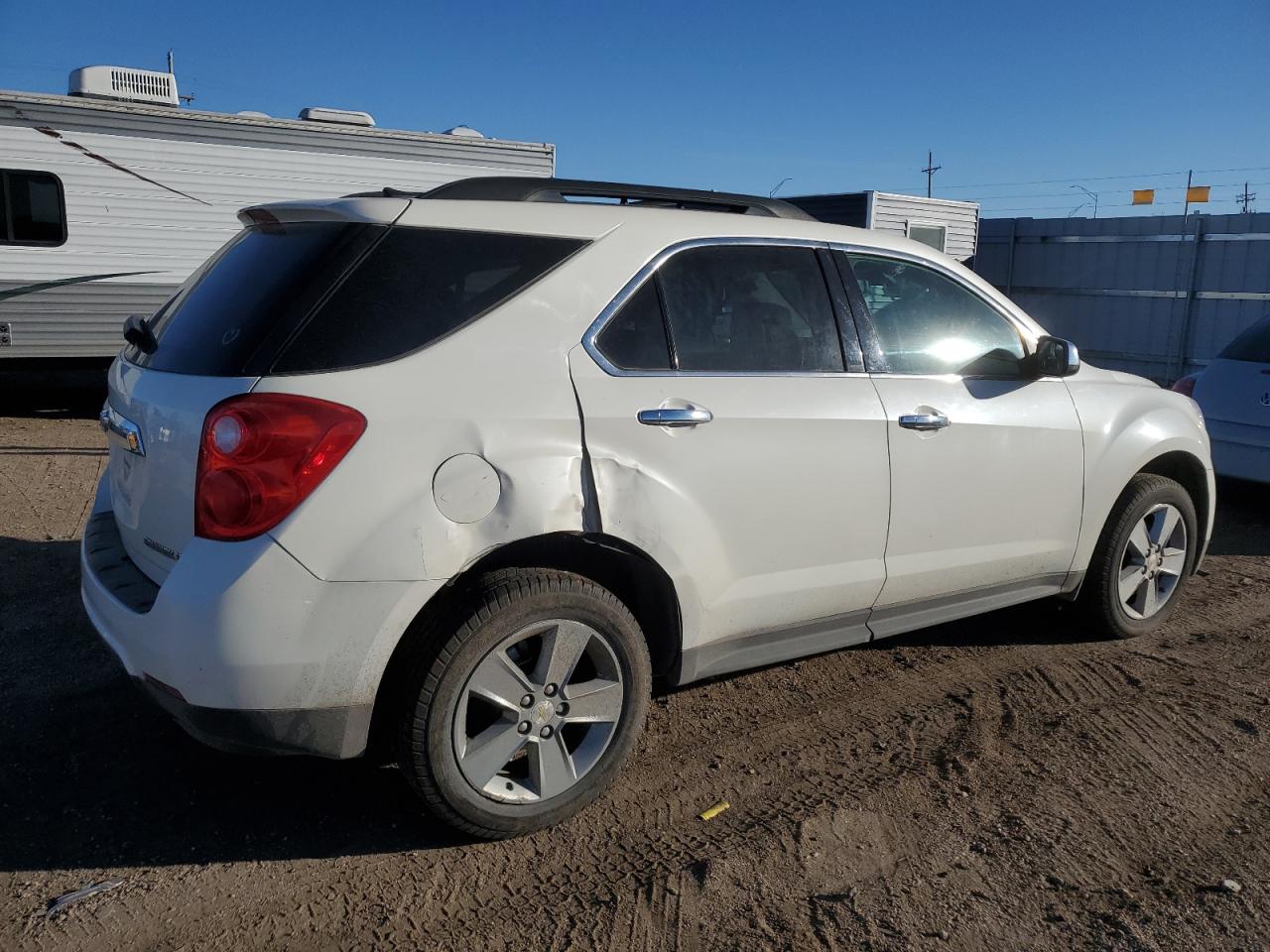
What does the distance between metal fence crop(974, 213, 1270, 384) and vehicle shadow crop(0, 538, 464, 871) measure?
13.9m

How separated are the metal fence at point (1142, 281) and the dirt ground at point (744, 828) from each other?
1143 centimetres

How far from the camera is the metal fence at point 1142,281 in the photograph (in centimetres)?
1391

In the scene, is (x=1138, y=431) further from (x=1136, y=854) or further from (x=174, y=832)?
(x=174, y=832)

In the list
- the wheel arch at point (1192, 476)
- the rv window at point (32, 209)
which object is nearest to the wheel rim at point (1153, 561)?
the wheel arch at point (1192, 476)

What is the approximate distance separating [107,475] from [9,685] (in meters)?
1.12

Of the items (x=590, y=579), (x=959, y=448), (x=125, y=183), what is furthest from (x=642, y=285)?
(x=125, y=183)

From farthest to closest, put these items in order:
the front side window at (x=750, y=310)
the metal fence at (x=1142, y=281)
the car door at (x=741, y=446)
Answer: the metal fence at (x=1142, y=281), the front side window at (x=750, y=310), the car door at (x=741, y=446)

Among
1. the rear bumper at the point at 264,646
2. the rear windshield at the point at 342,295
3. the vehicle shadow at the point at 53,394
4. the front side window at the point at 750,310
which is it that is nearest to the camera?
the rear bumper at the point at 264,646

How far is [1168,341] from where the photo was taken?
48.4ft

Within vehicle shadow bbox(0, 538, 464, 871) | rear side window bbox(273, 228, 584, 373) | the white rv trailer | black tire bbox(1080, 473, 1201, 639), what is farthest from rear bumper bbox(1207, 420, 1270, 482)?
the white rv trailer

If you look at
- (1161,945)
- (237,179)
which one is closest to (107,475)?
(1161,945)

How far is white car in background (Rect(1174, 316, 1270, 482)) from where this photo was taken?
7.05m

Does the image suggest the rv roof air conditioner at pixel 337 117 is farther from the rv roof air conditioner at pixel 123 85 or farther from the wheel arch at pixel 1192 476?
the wheel arch at pixel 1192 476

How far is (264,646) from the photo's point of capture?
259 centimetres
